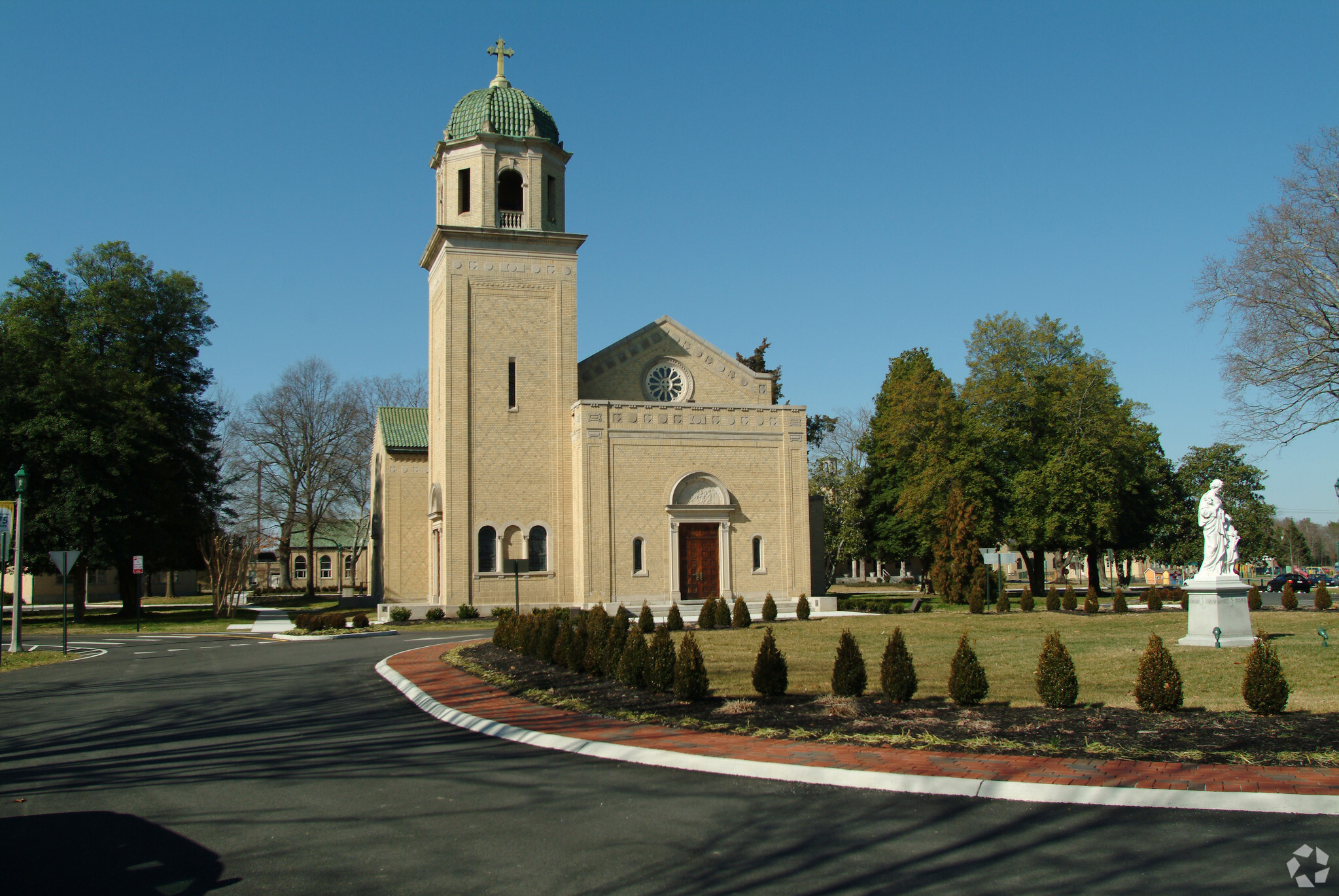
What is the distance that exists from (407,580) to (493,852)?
1480 inches

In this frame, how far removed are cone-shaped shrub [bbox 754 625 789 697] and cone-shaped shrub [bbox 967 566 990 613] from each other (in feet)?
75.8

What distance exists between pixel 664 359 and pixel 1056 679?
101 ft

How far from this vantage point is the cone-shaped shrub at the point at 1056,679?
437 inches

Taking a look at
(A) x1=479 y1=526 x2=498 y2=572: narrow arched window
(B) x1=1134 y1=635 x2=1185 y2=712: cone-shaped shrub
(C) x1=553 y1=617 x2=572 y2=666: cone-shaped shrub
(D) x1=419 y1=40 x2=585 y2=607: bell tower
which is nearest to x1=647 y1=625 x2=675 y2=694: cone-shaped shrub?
(C) x1=553 y1=617 x2=572 y2=666: cone-shaped shrub

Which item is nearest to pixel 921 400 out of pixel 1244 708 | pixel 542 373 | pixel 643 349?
pixel 643 349

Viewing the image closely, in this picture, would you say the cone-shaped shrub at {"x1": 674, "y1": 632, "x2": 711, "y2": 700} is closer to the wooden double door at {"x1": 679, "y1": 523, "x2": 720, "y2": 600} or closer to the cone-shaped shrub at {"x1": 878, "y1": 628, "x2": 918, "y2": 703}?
the cone-shaped shrub at {"x1": 878, "y1": 628, "x2": 918, "y2": 703}

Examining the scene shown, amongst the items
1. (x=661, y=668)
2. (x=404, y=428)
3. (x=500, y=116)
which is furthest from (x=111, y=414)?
(x=661, y=668)

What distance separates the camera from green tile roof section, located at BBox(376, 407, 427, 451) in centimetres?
4450

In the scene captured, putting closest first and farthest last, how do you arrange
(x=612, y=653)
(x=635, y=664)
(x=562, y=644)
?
(x=635, y=664), (x=612, y=653), (x=562, y=644)

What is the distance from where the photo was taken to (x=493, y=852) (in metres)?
6.67

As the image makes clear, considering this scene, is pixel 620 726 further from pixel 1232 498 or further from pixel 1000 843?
pixel 1232 498

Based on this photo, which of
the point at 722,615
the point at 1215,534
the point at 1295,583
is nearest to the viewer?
the point at 1215,534

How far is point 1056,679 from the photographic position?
36.5 feet

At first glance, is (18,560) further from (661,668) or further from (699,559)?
(699,559)
